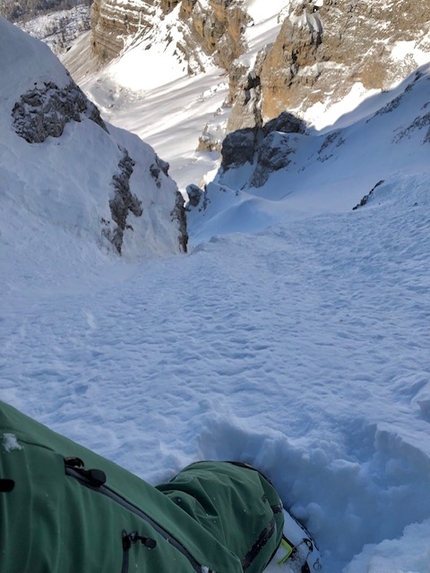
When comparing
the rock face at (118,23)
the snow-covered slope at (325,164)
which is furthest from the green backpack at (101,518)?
the rock face at (118,23)

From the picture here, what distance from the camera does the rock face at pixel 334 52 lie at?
3797cm

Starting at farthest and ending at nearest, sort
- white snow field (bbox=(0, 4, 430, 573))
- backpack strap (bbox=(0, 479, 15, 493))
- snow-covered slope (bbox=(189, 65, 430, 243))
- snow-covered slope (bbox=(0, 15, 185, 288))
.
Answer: snow-covered slope (bbox=(189, 65, 430, 243)) → snow-covered slope (bbox=(0, 15, 185, 288)) → white snow field (bbox=(0, 4, 430, 573)) → backpack strap (bbox=(0, 479, 15, 493))

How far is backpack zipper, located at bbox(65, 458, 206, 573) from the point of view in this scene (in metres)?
1.54

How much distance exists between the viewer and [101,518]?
1.52m

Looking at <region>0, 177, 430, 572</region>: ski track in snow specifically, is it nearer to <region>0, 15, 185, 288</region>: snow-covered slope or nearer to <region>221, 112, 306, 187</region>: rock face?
<region>0, 15, 185, 288</region>: snow-covered slope

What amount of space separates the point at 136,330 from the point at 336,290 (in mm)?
2989

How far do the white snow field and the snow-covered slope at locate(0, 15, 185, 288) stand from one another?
0.19 m

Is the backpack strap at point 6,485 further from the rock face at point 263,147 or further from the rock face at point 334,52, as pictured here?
the rock face at point 334,52

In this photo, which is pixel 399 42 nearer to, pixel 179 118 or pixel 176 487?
pixel 179 118

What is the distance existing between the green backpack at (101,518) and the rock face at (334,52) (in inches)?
1646

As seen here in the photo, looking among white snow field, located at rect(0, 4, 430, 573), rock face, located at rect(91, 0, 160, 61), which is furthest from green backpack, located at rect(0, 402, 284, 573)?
rock face, located at rect(91, 0, 160, 61)

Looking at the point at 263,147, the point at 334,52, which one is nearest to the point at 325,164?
the point at 263,147

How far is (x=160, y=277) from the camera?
31.8ft

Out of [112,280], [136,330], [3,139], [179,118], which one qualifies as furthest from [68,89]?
[179,118]
